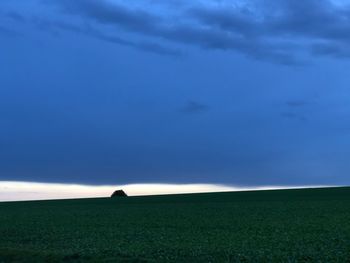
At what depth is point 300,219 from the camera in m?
48.6

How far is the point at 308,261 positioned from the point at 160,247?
9.16 meters


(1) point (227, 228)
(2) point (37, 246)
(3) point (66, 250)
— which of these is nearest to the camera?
(3) point (66, 250)

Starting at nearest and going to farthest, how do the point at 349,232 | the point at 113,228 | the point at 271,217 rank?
the point at 349,232 < the point at 113,228 < the point at 271,217

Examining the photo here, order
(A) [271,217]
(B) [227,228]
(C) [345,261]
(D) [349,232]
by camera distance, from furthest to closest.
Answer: (A) [271,217], (B) [227,228], (D) [349,232], (C) [345,261]

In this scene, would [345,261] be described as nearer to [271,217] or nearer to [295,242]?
[295,242]

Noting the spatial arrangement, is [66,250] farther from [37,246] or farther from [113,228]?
[113,228]

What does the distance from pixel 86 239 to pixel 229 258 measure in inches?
531

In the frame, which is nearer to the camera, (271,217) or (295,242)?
(295,242)

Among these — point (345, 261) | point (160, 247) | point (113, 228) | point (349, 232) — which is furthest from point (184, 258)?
point (113, 228)

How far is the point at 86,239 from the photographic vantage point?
3741 cm

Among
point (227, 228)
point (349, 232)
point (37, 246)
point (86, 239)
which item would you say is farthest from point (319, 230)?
point (37, 246)

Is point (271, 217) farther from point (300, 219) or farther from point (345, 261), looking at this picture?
point (345, 261)

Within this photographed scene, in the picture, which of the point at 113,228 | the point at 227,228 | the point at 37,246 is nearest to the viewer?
the point at 37,246

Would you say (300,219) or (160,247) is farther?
(300,219)
